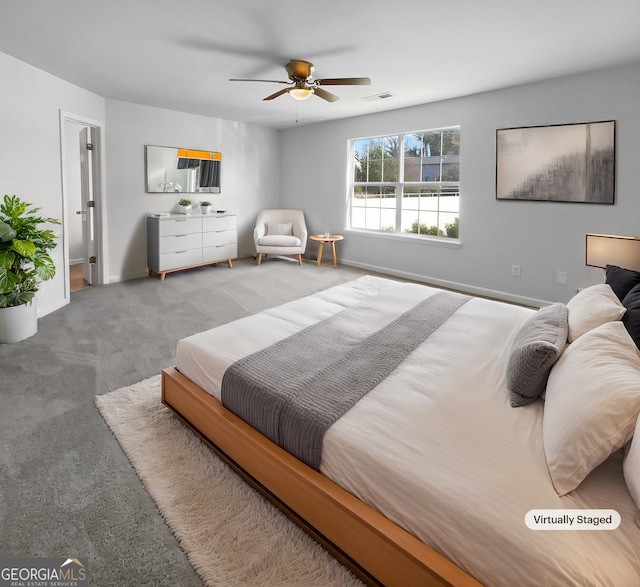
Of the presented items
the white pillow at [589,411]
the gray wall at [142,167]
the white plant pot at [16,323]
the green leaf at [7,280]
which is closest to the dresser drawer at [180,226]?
the gray wall at [142,167]

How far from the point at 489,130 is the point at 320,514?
15.2ft

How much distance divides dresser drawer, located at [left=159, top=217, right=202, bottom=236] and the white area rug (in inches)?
148

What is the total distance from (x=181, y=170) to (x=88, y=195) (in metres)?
1.39

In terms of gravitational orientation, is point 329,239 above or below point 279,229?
below

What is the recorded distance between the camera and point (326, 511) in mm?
1435

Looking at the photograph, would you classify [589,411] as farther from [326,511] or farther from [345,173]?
[345,173]

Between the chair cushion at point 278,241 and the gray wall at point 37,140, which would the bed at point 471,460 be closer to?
the gray wall at point 37,140

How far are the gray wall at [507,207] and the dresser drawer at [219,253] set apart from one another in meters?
1.81

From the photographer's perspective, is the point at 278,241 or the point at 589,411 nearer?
the point at 589,411

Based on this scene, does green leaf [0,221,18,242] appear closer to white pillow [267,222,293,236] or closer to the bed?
the bed

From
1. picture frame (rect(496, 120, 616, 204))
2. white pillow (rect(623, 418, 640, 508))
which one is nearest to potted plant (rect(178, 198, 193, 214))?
picture frame (rect(496, 120, 616, 204))

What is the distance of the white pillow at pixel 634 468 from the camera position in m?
1.04

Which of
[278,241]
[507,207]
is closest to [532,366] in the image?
[507,207]

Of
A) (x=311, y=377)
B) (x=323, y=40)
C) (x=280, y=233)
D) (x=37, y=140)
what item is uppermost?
(x=323, y=40)
